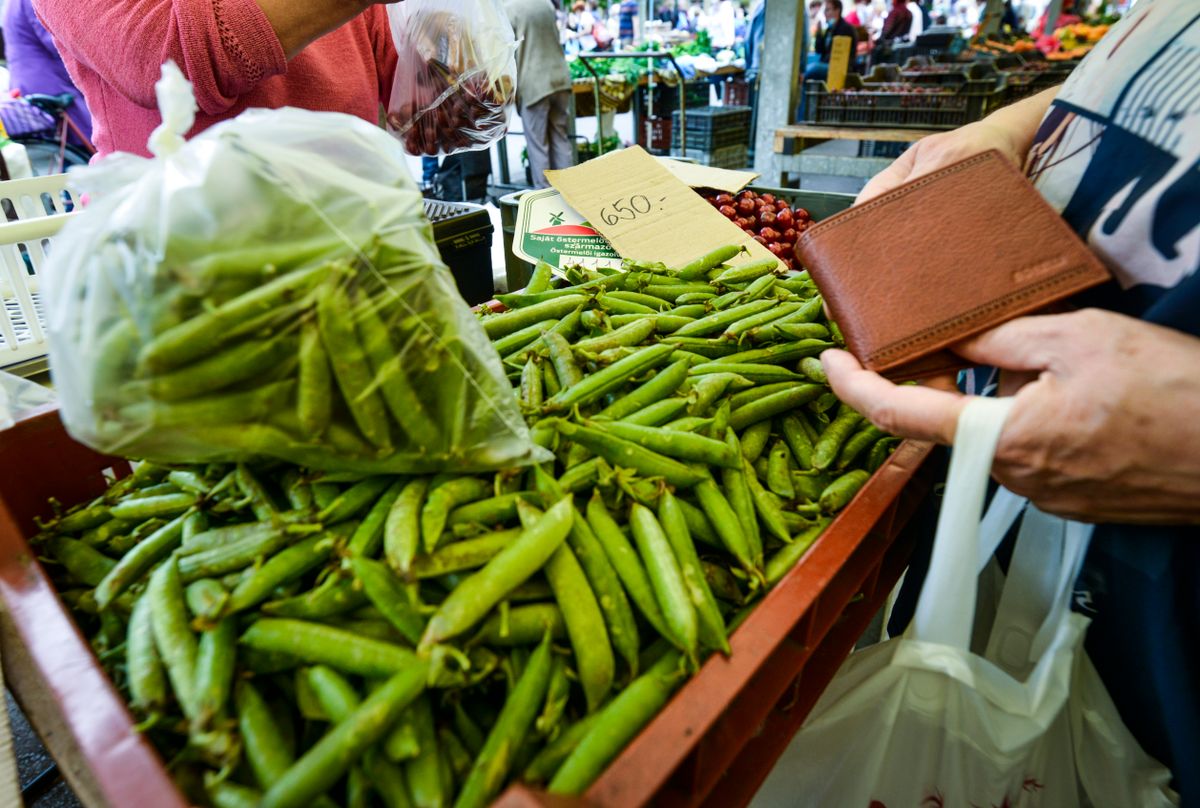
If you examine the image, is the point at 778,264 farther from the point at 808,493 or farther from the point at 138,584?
the point at 138,584

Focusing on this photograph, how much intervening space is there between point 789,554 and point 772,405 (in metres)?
0.49

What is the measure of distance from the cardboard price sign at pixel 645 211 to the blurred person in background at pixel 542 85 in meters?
3.36

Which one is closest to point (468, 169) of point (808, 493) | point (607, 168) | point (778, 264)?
point (607, 168)

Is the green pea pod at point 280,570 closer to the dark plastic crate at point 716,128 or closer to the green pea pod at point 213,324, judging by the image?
the green pea pod at point 213,324

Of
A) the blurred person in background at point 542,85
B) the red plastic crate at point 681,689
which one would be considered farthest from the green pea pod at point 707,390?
the blurred person in background at point 542,85

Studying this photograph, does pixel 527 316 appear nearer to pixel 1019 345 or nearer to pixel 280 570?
pixel 280 570

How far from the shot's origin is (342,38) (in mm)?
2480

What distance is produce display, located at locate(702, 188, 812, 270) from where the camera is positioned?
3113mm

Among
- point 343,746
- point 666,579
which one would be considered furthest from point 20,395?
point 666,579

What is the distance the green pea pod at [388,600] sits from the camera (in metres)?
1.08

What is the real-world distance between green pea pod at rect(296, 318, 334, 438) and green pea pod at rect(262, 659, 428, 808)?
433mm

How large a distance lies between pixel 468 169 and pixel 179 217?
24.7ft

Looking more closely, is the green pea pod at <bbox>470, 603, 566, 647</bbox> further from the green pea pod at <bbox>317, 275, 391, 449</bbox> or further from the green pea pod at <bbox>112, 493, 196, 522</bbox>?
the green pea pod at <bbox>112, 493, 196, 522</bbox>

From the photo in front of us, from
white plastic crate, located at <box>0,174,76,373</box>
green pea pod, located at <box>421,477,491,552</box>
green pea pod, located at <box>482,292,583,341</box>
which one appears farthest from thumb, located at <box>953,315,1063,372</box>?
white plastic crate, located at <box>0,174,76,373</box>
